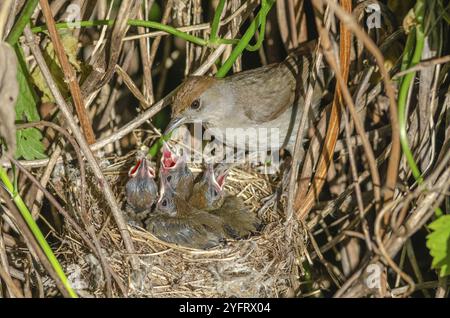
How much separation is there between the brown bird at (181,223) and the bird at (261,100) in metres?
0.40

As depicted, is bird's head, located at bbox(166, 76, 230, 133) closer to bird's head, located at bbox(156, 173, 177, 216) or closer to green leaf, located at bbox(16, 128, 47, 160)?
bird's head, located at bbox(156, 173, 177, 216)

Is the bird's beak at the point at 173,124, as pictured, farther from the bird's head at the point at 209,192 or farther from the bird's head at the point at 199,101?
the bird's head at the point at 209,192

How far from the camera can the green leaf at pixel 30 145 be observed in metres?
3.40

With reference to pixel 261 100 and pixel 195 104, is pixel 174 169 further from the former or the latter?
pixel 261 100

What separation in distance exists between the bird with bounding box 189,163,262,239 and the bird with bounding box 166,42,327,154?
23cm

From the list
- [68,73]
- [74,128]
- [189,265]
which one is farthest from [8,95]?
[189,265]

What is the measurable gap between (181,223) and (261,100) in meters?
0.90

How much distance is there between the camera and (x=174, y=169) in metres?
3.80

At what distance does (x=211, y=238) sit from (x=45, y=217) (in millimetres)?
1033

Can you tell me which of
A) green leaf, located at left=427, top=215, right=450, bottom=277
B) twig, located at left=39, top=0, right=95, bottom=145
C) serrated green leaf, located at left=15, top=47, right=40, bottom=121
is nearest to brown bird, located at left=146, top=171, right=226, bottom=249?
twig, located at left=39, top=0, right=95, bottom=145

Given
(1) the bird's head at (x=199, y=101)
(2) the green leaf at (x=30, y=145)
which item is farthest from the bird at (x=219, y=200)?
(2) the green leaf at (x=30, y=145)

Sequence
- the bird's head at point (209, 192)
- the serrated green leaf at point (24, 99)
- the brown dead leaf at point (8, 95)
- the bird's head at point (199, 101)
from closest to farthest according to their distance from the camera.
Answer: the brown dead leaf at point (8, 95)
the serrated green leaf at point (24, 99)
the bird's head at point (199, 101)
the bird's head at point (209, 192)

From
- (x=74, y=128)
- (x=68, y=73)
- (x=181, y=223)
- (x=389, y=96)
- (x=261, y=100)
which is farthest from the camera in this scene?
(x=261, y=100)

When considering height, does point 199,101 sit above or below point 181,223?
above
